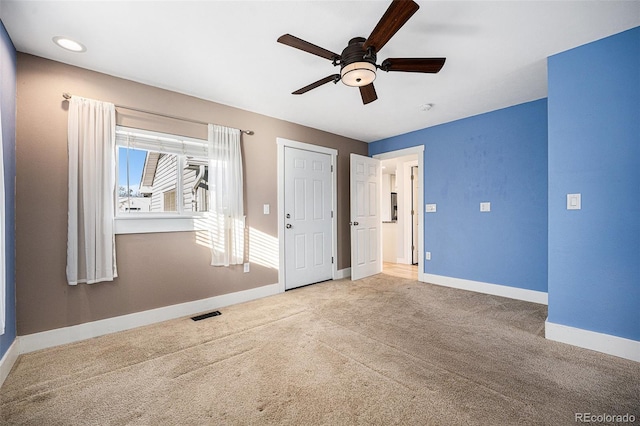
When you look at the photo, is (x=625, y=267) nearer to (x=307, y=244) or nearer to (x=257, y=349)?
(x=257, y=349)

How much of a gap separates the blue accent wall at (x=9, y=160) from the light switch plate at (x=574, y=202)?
4.52 meters

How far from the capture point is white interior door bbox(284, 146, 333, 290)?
422 cm

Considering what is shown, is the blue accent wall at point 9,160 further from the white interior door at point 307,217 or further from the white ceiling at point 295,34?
the white interior door at point 307,217

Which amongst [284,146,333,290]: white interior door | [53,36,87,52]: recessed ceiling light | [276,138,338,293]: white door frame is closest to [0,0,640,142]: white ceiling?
[53,36,87,52]: recessed ceiling light

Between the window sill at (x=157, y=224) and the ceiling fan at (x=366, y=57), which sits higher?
the ceiling fan at (x=366, y=57)

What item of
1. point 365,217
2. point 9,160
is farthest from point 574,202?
point 9,160

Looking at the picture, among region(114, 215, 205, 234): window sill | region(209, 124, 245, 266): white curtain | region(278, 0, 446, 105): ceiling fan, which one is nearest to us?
region(278, 0, 446, 105): ceiling fan

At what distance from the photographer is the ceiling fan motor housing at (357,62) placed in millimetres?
2025

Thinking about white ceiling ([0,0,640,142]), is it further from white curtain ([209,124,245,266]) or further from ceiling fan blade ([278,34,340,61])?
white curtain ([209,124,245,266])

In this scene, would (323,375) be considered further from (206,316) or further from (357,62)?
(357,62)

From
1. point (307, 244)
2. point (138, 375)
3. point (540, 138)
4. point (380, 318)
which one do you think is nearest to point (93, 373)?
point (138, 375)

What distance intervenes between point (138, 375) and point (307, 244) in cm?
278

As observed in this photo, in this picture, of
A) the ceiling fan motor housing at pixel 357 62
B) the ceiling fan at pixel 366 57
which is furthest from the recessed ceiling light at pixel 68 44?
the ceiling fan motor housing at pixel 357 62

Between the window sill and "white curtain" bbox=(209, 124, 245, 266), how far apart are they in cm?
20
